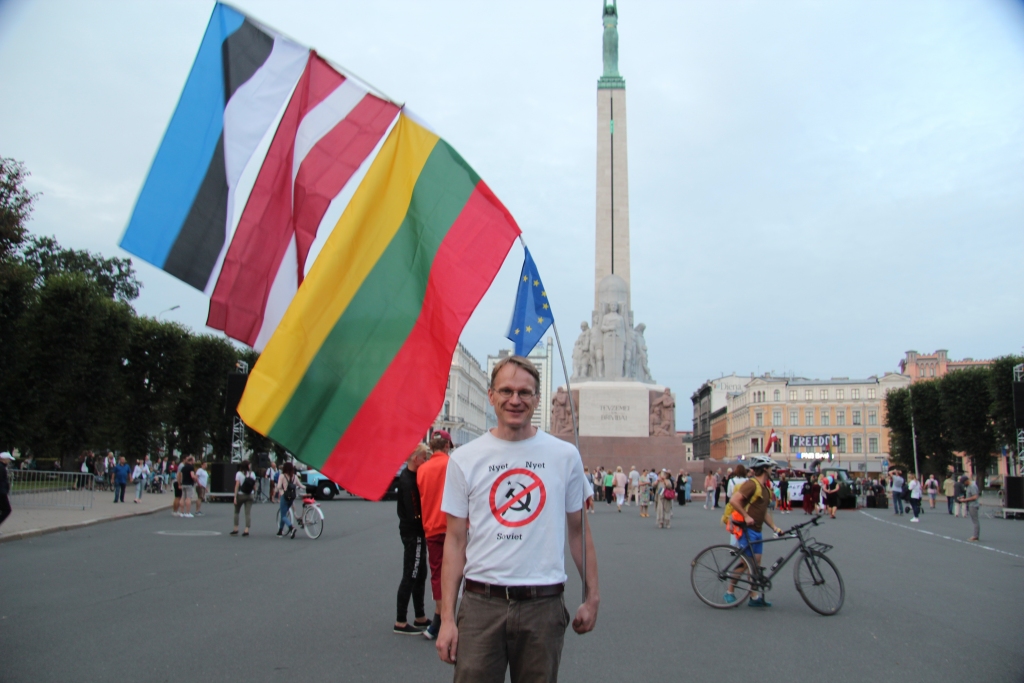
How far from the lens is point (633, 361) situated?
116ft

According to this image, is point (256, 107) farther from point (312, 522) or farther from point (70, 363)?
point (70, 363)

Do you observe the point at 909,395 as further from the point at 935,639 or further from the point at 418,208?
the point at 418,208

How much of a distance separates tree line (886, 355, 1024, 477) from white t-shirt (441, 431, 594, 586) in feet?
114

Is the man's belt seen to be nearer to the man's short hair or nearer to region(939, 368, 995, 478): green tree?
the man's short hair

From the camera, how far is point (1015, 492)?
25844 mm

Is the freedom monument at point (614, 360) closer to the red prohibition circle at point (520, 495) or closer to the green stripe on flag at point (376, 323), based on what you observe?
the green stripe on flag at point (376, 323)

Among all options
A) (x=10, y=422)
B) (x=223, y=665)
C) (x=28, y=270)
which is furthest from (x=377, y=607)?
(x=10, y=422)

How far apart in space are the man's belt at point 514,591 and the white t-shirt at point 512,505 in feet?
0.05

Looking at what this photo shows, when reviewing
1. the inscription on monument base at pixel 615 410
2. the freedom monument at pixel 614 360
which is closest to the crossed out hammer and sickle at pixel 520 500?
the freedom monument at pixel 614 360

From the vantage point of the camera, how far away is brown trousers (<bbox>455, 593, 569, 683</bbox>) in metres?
3.00

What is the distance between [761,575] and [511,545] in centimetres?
578

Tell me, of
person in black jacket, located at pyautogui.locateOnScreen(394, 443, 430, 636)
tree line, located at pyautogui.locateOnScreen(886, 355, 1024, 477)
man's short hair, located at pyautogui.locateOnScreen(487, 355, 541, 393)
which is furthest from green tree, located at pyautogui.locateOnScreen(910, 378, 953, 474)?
man's short hair, located at pyautogui.locateOnScreen(487, 355, 541, 393)

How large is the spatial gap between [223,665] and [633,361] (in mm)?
30414

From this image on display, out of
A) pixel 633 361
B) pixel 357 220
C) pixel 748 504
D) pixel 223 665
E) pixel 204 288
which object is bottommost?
pixel 223 665
